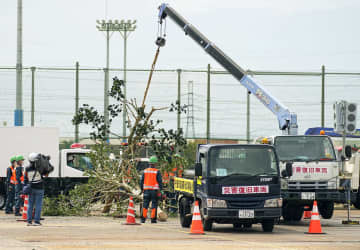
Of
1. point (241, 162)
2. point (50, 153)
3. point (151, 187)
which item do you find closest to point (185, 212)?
point (151, 187)

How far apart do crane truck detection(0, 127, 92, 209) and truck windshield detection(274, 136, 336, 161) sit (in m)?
9.66

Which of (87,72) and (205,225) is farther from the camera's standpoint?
(87,72)

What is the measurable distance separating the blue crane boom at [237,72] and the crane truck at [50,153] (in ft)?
21.5

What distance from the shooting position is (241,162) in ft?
65.7

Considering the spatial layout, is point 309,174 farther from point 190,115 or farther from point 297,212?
point 190,115

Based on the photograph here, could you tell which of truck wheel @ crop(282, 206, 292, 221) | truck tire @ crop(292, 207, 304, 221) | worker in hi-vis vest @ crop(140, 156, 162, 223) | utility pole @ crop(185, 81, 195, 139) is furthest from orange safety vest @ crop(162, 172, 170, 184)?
utility pole @ crop(185, 81, 195, 139)

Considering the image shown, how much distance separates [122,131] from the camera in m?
40.7

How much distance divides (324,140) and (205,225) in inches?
188

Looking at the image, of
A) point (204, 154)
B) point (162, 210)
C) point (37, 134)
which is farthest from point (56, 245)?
point (37, 134)

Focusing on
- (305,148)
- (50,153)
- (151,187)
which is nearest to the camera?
(305,148)

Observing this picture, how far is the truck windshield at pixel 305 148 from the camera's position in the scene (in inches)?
895

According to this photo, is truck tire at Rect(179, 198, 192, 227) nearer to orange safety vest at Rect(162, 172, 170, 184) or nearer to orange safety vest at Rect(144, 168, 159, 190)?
orange safety vest at Rect(144, 168, 159, 190)

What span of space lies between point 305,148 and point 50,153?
11265 mm

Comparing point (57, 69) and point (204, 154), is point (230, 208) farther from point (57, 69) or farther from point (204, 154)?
point (57, 69)
